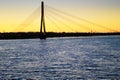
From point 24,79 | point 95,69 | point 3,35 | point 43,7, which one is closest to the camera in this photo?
point 24,79

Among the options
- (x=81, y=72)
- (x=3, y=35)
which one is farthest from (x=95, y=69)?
(x=3, y=35)

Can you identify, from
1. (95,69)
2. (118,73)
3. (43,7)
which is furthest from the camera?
(43,7)

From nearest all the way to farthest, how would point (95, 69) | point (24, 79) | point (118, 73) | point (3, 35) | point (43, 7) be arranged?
1. point (24, 79)
2. point (118, 73)
3. point (95, 69)
4. point (43, 7)
5. point (3, 35)

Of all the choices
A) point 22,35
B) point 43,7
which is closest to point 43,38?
point 43,7

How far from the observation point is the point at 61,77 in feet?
82.4

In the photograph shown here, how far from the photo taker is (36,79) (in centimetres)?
2430

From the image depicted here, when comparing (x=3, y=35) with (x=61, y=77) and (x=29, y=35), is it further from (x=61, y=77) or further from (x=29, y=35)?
(x=61, y=77)

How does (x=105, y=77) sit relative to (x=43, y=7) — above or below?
below

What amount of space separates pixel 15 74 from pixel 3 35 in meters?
130

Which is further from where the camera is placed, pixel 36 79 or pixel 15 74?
pixel 15 74

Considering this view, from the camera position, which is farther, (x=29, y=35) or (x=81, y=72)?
(x=29, y=35)

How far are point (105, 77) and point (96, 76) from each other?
0.67m

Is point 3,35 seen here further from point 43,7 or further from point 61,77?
point 61,77

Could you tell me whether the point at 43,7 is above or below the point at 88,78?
above
